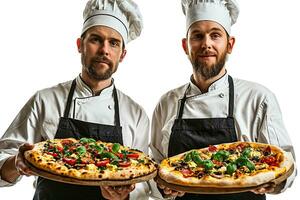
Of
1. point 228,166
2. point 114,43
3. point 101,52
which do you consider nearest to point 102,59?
point 101,52

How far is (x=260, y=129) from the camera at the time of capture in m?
3.19

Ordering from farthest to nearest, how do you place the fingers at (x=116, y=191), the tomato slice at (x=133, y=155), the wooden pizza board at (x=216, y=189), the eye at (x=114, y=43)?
the eye at (x=114, y=43)
the tomato slice at (x=133, y=155)
the fingers at (x=116, y=191)
the wooden pizza board at (x=216, y=189)

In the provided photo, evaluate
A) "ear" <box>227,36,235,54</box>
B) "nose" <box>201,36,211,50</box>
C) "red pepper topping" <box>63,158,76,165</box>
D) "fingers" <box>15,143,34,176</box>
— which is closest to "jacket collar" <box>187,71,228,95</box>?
"ear" <box>227,36,235,54</box>

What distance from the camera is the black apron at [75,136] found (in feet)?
10.2

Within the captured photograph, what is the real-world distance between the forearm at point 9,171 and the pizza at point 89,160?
21 cm

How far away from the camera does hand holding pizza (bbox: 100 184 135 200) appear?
2.77 meters

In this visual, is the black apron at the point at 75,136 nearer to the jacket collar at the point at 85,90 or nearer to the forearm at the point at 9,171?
the jacket collar at the point at 85,90

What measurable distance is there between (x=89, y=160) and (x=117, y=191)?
0.78 ft

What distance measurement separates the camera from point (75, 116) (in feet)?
10.9

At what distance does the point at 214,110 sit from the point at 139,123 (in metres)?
0.50

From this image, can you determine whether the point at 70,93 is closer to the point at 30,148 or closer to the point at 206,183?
the point at 30,148

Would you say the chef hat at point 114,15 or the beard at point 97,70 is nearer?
the beard at point 97,70

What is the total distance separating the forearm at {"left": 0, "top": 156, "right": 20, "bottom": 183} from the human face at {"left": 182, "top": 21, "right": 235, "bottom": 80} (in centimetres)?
126

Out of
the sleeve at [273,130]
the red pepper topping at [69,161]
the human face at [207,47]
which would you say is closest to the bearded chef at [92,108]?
the red pepper topping at [69,161]
